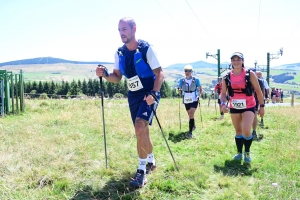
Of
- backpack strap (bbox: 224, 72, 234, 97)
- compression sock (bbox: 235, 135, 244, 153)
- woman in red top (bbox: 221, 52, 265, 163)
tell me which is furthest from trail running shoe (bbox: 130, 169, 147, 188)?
backpack strap (bbox: 224, 72, 234, 97)

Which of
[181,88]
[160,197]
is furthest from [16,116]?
[160,197]

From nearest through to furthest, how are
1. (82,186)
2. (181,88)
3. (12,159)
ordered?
(82,186)
(12,159)
(181,88)

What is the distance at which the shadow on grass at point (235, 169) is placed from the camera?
5.04m

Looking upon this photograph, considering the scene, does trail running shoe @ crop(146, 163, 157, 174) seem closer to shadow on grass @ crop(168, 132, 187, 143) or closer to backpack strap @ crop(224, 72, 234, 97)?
backpack strap @ crop(224, 72, 234, 97)

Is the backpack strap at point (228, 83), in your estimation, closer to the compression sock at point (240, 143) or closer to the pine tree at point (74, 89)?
the compression sock at point (240, 143)

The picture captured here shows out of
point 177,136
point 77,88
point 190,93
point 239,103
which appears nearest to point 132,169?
point 239,103

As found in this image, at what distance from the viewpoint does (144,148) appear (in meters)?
4.54

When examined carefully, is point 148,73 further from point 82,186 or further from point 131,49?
point 82,186

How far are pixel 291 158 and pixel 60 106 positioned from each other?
13957mm

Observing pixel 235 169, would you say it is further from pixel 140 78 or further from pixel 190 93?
pixel 190 93

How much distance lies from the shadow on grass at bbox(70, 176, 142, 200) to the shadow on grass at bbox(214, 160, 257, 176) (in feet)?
6.15

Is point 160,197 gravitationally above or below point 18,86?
below

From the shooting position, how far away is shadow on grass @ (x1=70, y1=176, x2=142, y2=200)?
12.9 ft

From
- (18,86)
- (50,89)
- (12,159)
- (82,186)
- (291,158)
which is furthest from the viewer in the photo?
(50,89)
